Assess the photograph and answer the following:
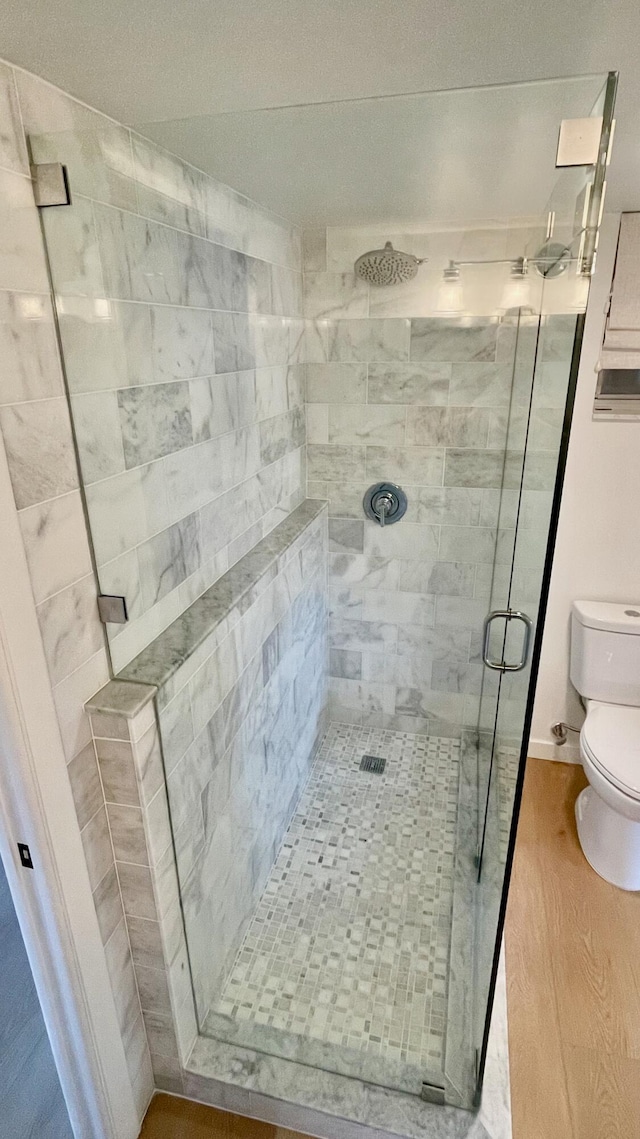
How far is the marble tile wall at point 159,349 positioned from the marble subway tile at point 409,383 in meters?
0.38

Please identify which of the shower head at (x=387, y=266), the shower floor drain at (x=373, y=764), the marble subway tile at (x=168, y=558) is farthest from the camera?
the shower floor drain at (x=373, y=764)

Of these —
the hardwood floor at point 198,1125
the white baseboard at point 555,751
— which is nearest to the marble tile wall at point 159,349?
the hardwood floor at point 198,1125

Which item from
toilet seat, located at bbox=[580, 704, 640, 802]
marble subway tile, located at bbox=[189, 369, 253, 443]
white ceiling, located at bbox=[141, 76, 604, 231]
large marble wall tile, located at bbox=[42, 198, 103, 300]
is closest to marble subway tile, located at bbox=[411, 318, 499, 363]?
white ceiling, located at bbox=[141, 76, 604, 231]

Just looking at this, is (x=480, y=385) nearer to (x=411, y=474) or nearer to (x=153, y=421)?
(x=411, y=474)

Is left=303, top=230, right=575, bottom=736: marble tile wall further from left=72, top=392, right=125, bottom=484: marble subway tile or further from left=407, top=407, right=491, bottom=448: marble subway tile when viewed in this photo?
left=72, top=392, right=125, bottom=484: marble subway tile

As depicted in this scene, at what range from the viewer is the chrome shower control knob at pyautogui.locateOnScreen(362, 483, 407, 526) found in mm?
2238

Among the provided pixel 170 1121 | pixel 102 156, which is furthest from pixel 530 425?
pixel 170 1121

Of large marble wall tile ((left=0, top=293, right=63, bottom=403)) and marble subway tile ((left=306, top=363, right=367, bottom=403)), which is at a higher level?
large marble wall tile ((left=0, top=293, right=63, bottom=403))

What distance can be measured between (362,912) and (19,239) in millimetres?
1948

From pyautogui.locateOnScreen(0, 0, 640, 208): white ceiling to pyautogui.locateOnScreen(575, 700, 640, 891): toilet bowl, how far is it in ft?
5.77

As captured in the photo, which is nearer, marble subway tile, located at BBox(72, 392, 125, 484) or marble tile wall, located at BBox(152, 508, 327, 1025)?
marble subway tile, located at BBox(72, 392, 125, 484)

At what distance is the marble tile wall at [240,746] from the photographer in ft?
4.56

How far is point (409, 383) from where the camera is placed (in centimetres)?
205

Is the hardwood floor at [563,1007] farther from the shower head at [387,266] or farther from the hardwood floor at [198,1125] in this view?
the shower head at [387,266]
